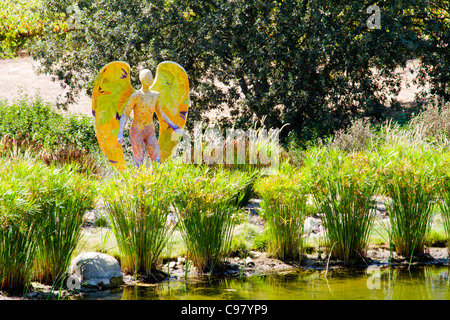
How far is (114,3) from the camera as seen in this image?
12836 millimetres

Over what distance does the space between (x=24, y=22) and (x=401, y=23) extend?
1567 centimetres

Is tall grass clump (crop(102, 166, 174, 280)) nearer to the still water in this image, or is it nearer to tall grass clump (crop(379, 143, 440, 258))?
the still water

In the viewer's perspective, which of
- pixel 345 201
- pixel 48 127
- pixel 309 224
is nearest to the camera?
pixel 345 201

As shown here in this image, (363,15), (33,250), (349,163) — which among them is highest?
(363,15)

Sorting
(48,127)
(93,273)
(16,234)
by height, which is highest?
(48,127)

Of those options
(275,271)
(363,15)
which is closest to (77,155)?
(275,271)

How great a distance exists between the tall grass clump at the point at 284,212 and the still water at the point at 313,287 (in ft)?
1.29

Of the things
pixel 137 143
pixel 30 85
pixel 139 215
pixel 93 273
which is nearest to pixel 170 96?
pixel 137 143

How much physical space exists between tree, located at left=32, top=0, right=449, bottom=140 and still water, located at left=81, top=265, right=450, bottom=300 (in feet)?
24.7

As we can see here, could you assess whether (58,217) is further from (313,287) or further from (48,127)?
(48,127)

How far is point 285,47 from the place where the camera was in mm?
12617

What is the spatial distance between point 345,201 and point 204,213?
1598 mm

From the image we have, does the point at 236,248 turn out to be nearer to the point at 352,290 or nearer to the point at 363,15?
the point at 352,290

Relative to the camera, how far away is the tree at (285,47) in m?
12.2
